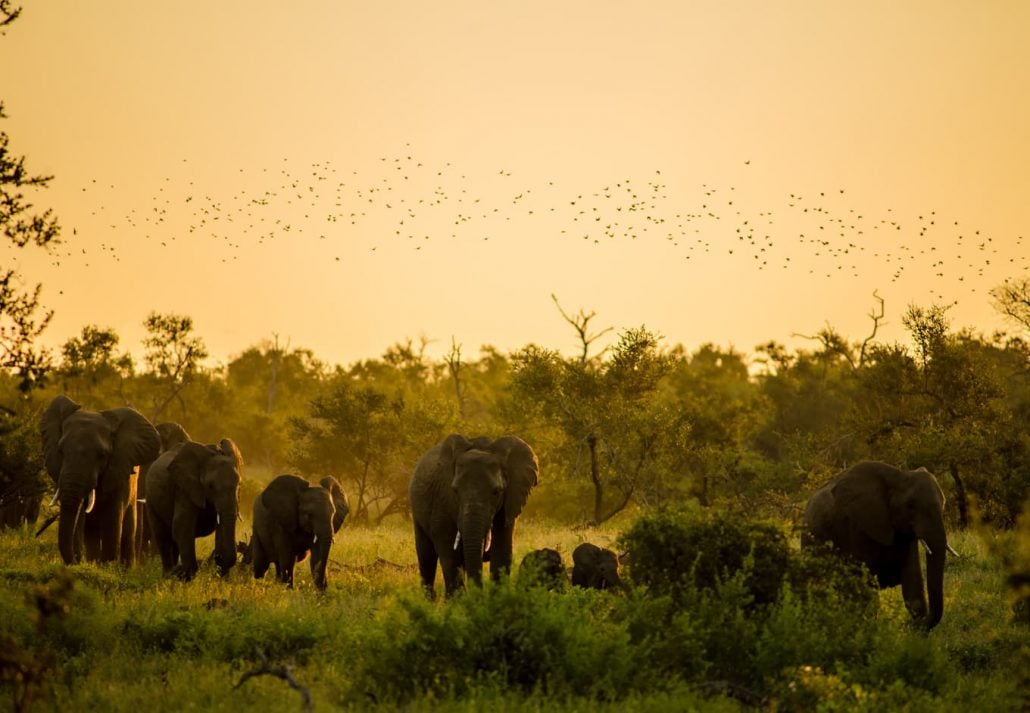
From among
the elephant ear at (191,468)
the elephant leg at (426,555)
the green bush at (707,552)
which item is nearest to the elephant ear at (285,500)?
the elephant ear at (191,468)

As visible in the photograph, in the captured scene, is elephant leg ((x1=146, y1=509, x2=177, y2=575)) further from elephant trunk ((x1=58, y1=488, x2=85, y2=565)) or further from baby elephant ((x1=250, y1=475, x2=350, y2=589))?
baby elephant ((x1=250, y1=475, x2=350, y2=589))

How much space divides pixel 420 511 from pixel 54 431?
8.33 metres

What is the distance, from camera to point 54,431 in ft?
76.0

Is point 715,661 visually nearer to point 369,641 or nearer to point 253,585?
A: point 369,641

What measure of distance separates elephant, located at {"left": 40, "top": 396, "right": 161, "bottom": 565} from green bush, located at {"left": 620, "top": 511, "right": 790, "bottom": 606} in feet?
37.2

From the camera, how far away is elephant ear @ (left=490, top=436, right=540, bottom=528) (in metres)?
18.3

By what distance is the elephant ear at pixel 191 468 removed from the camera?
21094 mm

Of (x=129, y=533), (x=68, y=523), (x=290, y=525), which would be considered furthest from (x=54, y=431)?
(x=290, y=525)

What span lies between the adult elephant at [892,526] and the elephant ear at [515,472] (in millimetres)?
4298

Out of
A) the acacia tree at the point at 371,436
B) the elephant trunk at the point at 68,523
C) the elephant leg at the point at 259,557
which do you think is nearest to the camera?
the elephant trunk at the point at 68,523

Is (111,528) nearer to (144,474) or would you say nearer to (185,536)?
(185,536)

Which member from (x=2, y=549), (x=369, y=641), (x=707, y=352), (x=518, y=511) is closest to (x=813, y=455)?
(x=518, y=511)

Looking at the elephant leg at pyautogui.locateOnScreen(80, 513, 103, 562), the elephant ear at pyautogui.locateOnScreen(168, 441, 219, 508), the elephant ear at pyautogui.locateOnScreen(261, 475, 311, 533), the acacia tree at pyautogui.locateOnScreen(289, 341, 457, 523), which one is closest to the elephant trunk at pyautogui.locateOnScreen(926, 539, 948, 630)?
the elephant ear at pyautogui.locateOnScreen(261, 475, 311, 533)

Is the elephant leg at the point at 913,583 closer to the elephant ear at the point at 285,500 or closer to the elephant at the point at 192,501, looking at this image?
the elephant ear at the point at 285,500
